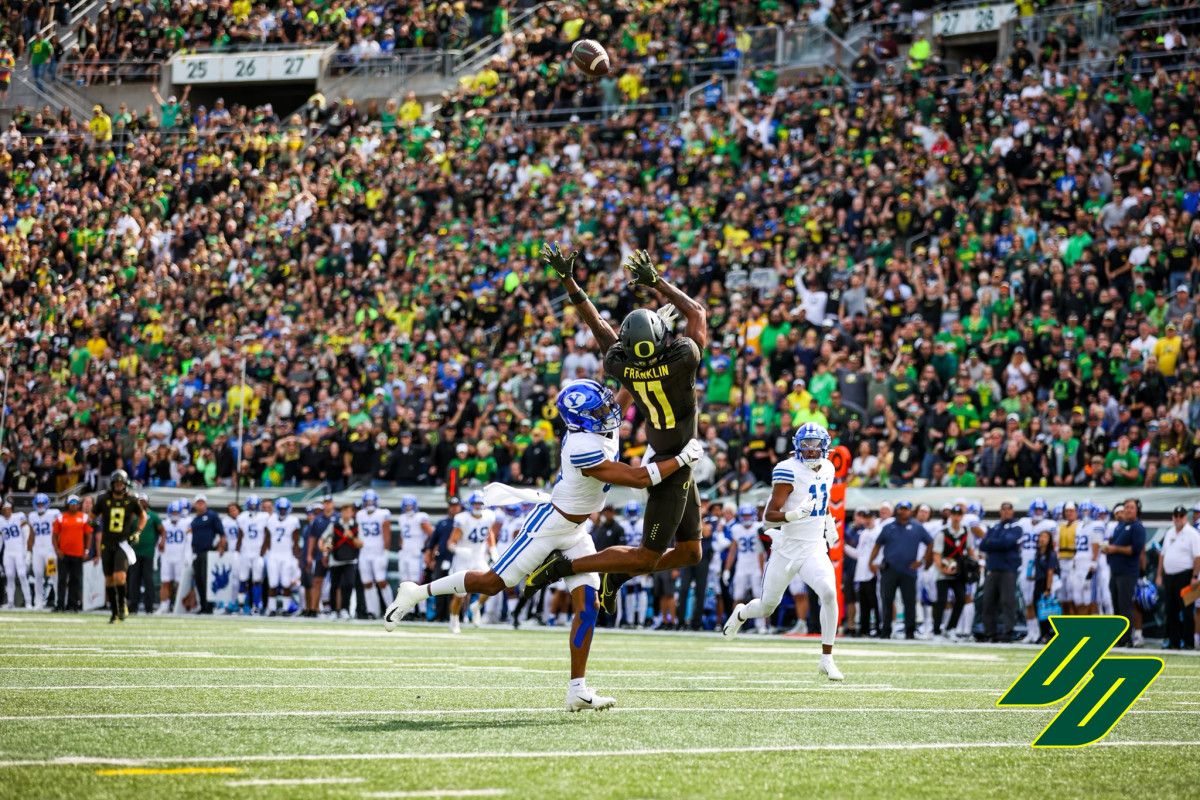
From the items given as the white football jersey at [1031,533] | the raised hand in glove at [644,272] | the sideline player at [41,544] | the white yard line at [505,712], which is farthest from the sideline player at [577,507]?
the sideline player at [41,544]

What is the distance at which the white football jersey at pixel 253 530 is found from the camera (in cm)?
2177

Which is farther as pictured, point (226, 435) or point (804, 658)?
point (226, 435)

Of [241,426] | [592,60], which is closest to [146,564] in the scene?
[241,426]

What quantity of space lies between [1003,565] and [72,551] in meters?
12.2

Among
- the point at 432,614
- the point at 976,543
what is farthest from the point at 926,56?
the point at 432,614

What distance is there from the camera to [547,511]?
791cm

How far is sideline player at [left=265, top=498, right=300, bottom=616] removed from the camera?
21500mm

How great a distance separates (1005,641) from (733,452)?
447cm

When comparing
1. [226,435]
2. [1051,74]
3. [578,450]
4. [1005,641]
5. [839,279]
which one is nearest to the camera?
[578,450]

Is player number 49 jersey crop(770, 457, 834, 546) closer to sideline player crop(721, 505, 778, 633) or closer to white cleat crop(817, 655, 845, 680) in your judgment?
white cleat crop(817, 655, 845, 680)

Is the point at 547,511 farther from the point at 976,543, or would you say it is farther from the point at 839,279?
the point at 839,279

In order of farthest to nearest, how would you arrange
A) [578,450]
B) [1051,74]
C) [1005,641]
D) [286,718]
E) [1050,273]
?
[1051,74] < [1050,273] < [1005,641] < [578,450] < [286,718]

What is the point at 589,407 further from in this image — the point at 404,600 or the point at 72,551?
the point at 72,551

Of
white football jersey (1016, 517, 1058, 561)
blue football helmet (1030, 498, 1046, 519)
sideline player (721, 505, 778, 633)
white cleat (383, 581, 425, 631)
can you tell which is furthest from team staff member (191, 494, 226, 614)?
white cleat (383, 581, 425, 631)
